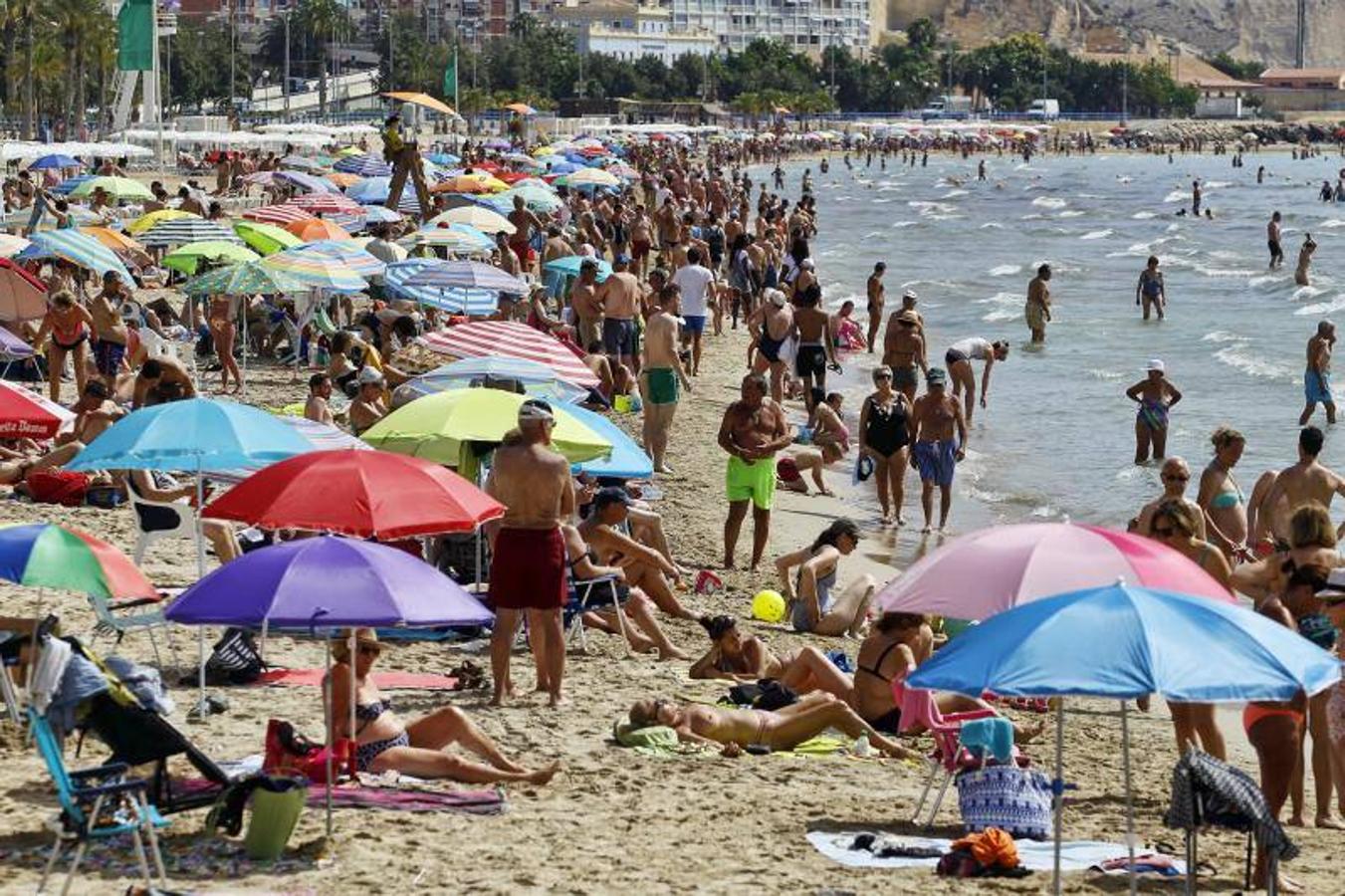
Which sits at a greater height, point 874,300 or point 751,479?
point 874,300

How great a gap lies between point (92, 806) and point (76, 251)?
40.7 feet

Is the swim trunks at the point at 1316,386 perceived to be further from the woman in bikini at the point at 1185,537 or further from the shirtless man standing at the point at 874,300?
the woman in bikini at the point at 1185,537

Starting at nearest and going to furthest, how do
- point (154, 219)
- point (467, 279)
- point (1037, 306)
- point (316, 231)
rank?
point (467, 279) < point (316, 231) < point (154, 219) < point (1037, 306)

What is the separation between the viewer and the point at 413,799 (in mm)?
7289

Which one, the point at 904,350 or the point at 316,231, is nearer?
the point at 904,350

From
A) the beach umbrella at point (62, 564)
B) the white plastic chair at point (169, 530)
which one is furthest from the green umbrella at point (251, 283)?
the beach umbrella at point (62, 564)

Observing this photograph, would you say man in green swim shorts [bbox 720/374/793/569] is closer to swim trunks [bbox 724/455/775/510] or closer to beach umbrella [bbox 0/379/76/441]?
swim trunks [bbox 724/455/775/510]

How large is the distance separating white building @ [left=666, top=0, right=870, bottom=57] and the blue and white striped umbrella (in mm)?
147507

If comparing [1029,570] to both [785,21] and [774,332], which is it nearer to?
[774,332]

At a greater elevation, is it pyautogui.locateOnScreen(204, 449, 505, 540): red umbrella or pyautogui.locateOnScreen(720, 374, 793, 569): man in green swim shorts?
pyautogui.locateOnScreen(204, 449, 505, 540): red umbrella

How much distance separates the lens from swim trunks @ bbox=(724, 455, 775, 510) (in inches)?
498

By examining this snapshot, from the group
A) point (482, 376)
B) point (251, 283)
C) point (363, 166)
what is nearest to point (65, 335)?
point (251, 283)

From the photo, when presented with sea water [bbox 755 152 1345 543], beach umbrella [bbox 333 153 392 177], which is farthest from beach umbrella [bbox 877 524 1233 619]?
beach umbrella [bbox 333 153 392 177]

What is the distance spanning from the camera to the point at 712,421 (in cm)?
1905
